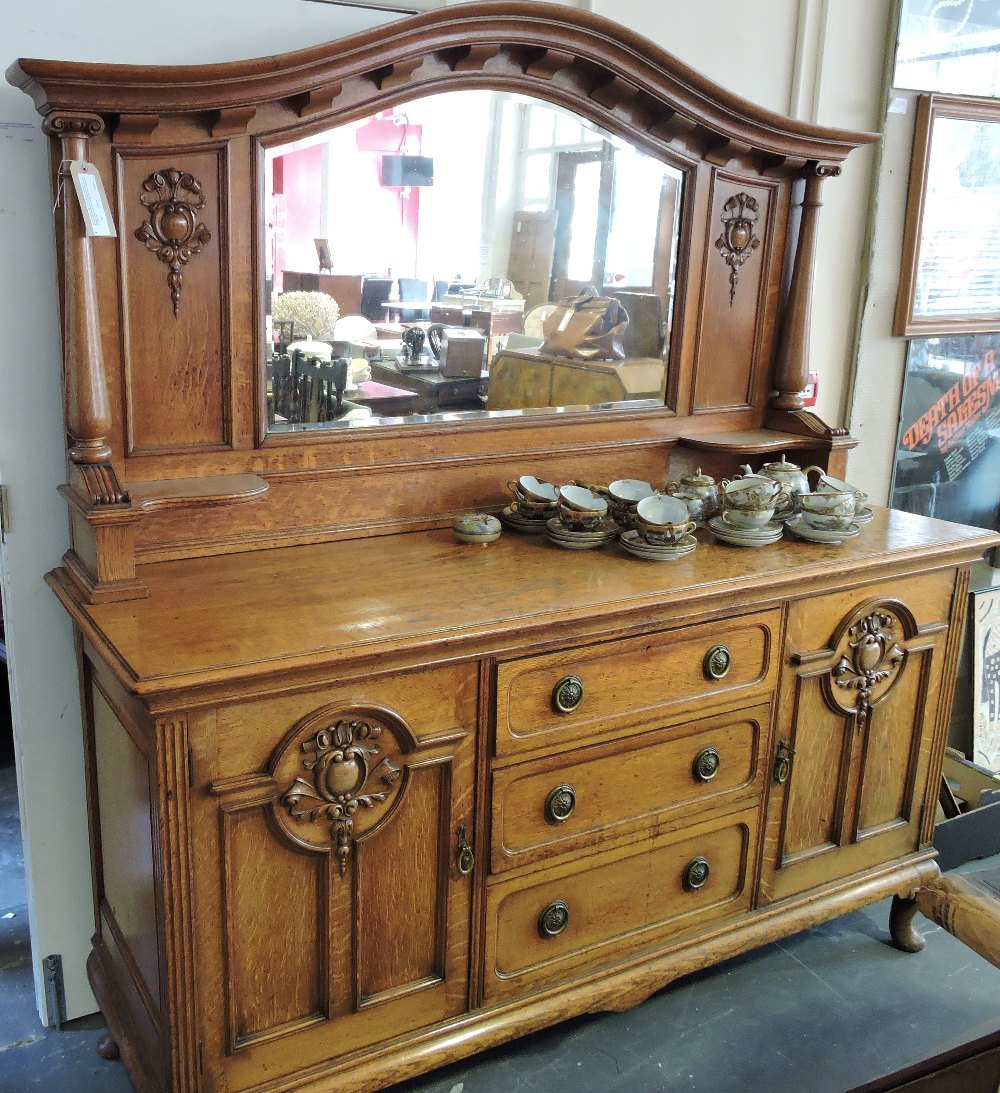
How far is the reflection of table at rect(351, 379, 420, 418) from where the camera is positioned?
2324mm

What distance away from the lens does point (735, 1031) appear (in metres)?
2.50

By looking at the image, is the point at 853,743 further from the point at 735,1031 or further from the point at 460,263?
the point at 460,263

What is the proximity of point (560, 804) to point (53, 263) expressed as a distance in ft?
4.69

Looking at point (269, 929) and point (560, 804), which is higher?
point (560, 804)

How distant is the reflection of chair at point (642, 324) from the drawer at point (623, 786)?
90cm

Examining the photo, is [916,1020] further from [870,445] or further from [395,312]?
[395,312]

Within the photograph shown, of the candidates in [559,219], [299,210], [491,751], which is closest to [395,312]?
[299,210]

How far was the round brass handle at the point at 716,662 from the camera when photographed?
2.27 metres

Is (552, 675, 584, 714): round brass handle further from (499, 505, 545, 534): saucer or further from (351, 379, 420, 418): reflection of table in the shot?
(351, 379, 420, 418): reflection of table

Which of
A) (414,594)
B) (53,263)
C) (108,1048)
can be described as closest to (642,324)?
(414,594)

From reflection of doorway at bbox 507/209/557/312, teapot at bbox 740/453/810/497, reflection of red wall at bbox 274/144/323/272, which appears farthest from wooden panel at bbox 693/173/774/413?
reflection of red wall at bbox 274/144/323/272

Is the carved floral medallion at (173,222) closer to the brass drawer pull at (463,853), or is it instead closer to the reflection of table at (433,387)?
the reflection of table at (433,387)

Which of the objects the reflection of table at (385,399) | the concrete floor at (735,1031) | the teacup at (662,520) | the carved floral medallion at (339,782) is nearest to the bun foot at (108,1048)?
the concrete floor at (735,1031)

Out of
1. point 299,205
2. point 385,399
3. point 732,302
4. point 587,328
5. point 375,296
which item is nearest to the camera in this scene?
point 299,205
